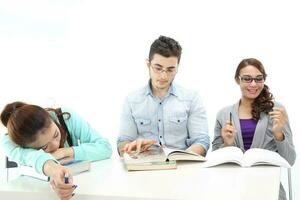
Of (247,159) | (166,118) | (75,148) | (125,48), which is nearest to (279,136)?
(247,159)

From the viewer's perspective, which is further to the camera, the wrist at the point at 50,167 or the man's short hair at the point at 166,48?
the man's short hair at the point at 166,48

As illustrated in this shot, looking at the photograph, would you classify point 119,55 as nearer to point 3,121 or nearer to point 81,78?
point 81,78

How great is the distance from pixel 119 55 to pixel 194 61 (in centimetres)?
55

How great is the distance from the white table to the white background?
4.21 ft

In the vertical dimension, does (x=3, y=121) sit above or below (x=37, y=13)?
below

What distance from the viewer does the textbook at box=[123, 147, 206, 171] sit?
1.53m

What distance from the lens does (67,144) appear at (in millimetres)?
1859

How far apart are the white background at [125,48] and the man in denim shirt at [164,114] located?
558 mm

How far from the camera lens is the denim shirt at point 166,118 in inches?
84.8

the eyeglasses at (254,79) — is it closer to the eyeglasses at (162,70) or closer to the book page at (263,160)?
the eyeglasses at (162,70)

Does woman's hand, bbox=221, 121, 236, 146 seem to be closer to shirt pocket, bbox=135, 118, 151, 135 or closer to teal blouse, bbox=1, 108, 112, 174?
shirt pocket, bbox=135, 118, 151, 135

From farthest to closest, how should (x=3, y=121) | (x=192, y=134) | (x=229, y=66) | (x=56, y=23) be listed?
1. (x=56, y=23)
2. (x=229, y=66)
3. (x=192, y=134)
4. (x=3, y=121)

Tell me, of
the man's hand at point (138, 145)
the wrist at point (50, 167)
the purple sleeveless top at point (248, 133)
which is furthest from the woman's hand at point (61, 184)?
the purple sleeveless top at point (248, 133)

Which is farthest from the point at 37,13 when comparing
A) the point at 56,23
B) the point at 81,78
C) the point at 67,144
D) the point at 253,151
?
the point at 253,151
